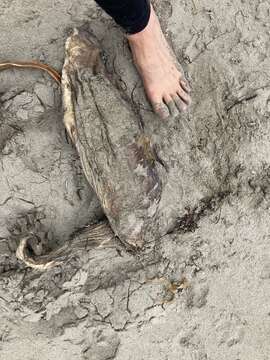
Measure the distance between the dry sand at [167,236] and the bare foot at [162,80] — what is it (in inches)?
2.8

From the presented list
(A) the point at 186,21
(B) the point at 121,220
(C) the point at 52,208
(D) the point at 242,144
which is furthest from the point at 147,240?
(A) the point at 186,21

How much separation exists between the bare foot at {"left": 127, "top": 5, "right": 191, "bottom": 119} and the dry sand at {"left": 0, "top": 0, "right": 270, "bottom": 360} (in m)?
0.07

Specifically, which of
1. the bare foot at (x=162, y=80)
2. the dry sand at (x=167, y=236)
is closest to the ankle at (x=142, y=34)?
the bare foot at (x=162, y=80)

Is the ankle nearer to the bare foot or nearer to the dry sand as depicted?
the bare foot

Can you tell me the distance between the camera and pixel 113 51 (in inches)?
90.6

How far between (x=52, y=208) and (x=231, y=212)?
82 cm

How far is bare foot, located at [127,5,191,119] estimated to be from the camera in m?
2.20

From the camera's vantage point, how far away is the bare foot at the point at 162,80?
2.20 meters

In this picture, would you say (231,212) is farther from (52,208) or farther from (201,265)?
(52,208)

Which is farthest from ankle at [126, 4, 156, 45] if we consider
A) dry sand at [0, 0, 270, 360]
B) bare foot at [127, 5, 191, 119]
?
dry sand at [0, 0, 270, 360]

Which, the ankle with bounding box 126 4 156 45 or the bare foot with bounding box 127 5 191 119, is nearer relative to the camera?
the ankle with bounding box 126 4 156 45

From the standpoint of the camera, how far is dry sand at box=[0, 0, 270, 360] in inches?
86.2

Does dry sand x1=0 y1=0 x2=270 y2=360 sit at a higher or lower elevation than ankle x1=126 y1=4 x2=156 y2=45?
lower

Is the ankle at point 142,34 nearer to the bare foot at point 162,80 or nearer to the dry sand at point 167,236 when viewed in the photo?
the bare foot at point 162,80
